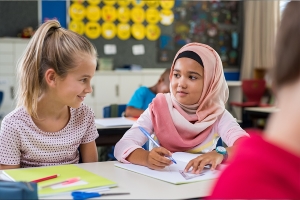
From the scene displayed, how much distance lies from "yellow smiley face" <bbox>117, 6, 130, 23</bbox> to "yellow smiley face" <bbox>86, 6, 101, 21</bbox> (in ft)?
0.99

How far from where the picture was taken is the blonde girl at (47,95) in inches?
60.4

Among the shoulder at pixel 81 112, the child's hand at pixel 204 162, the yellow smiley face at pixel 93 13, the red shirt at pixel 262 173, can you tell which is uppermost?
the yellow smiley face at pixel 93 13

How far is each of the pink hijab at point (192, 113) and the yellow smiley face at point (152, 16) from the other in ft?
15.7

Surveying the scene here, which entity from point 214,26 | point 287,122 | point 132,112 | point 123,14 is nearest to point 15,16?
point 123,14

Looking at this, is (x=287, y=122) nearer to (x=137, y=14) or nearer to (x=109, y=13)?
(x=109, y=13)

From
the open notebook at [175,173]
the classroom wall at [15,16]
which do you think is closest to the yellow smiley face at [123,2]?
the classroom wall at [15,16]

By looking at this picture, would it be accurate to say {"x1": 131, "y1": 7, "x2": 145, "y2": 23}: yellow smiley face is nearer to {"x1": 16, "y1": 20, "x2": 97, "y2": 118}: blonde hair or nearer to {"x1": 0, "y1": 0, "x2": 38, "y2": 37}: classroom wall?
{"x1": 0, "y1": 0, "x2": 38, "y2": 37}: classroom wall

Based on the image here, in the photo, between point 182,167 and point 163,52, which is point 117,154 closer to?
point 182,167

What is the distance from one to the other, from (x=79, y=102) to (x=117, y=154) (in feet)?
0.79

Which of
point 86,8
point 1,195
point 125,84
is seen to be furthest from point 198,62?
point 86,8

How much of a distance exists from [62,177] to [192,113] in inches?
29.1

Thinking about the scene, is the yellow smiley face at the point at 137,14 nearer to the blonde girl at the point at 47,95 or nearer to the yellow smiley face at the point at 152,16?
the yellow smiley face at the point at 152,16

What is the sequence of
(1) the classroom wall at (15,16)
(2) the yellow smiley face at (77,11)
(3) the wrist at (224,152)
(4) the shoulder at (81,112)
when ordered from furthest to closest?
(2) the yellow smiley face at (77,11) < (1) the classroom wall at (15,16) < (4) the shoulder at (81,112) < (3) the wrist at (224,152)

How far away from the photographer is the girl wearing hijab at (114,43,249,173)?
169 cm
